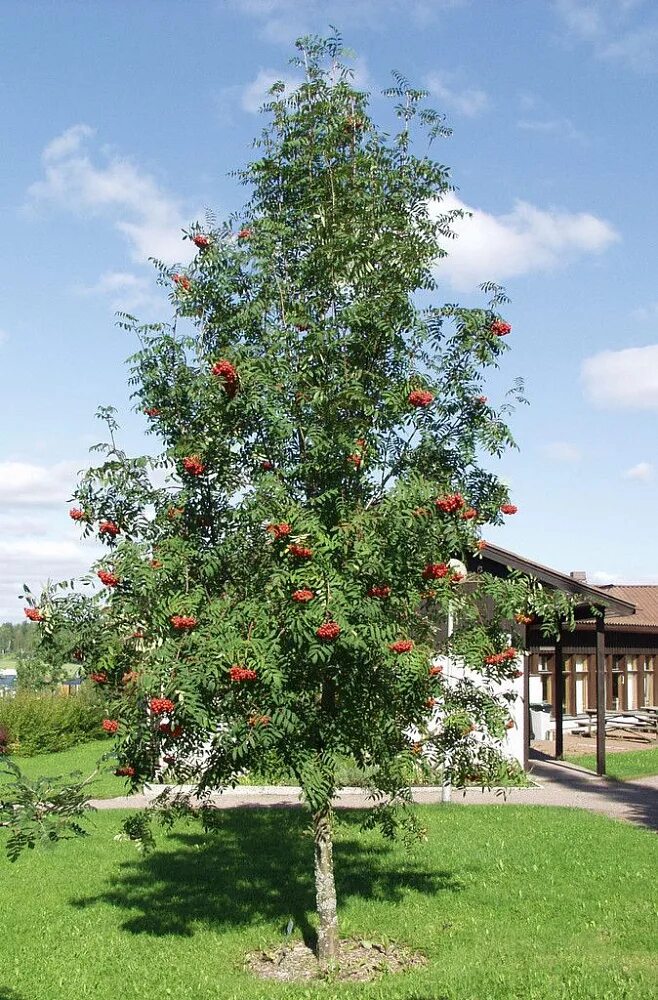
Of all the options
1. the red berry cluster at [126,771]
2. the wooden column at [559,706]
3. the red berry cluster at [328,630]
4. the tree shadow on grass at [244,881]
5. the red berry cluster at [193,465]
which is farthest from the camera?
the wooden column at [559,706]

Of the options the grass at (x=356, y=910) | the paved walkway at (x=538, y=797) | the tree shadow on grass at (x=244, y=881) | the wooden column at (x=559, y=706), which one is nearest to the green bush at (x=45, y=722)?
the paved walkway at (x=538, y=797)

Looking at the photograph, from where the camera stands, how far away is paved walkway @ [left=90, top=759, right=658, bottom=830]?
16.0 meters

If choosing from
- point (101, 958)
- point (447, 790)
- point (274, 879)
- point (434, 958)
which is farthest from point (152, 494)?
point (447, 790)

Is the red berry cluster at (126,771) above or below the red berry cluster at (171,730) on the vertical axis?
below

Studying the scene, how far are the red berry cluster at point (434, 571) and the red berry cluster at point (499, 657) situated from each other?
1.20 meters

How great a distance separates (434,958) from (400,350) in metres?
5.35

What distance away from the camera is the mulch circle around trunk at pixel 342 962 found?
8219mm

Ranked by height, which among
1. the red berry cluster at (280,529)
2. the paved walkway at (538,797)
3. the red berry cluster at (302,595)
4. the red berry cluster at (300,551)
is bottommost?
the paved walkway at (538,797)

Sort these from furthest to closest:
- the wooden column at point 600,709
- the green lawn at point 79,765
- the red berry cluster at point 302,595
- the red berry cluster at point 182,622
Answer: the wooden column at point 600,709, the green lawn at point 79,765, the red berry cluster at point 182,622, the red berry cluster at point 302,595

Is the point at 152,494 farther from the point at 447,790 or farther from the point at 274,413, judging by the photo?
the point at 447,790

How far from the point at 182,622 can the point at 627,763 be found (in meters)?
17.5

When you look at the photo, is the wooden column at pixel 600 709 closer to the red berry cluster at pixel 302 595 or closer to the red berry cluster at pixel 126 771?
the red berry cluster at pixel 126 771

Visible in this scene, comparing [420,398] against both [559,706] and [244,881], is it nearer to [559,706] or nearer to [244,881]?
[244,881]

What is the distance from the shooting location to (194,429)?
812cm
